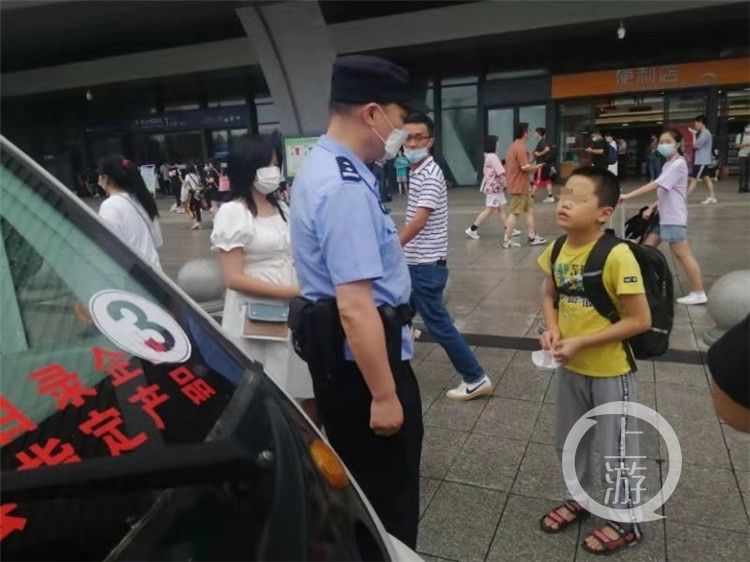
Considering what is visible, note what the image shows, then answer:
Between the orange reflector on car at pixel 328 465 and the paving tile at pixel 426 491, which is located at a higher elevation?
the orange reflector on car at pixel 328 465

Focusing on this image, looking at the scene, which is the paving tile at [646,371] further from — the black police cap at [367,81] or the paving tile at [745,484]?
the black police cap at [367,81]

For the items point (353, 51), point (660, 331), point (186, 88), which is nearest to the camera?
point (660, 331)

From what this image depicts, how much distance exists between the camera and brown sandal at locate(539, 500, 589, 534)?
2.57m

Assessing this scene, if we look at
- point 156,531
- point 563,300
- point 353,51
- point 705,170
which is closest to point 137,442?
point 156,531

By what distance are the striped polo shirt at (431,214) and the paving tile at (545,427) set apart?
118cm

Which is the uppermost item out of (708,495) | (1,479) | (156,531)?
(1,479)

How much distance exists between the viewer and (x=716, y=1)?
13.9 meters

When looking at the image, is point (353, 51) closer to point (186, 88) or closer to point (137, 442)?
point (186, 88)

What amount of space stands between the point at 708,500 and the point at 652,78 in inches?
708

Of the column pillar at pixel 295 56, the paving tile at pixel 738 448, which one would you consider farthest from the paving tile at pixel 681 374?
the column pillar at pixel 295 56

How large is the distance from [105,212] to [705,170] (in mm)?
15056

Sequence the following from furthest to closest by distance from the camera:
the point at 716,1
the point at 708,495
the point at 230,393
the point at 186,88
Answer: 1. the point at 186,88
2. the point at 716,1
3. the point at 708,495
4. the point at 230,393

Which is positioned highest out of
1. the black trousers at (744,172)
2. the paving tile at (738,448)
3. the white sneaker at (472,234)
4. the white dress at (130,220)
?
the white dress at (130,220)

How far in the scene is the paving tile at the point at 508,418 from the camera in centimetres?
347
